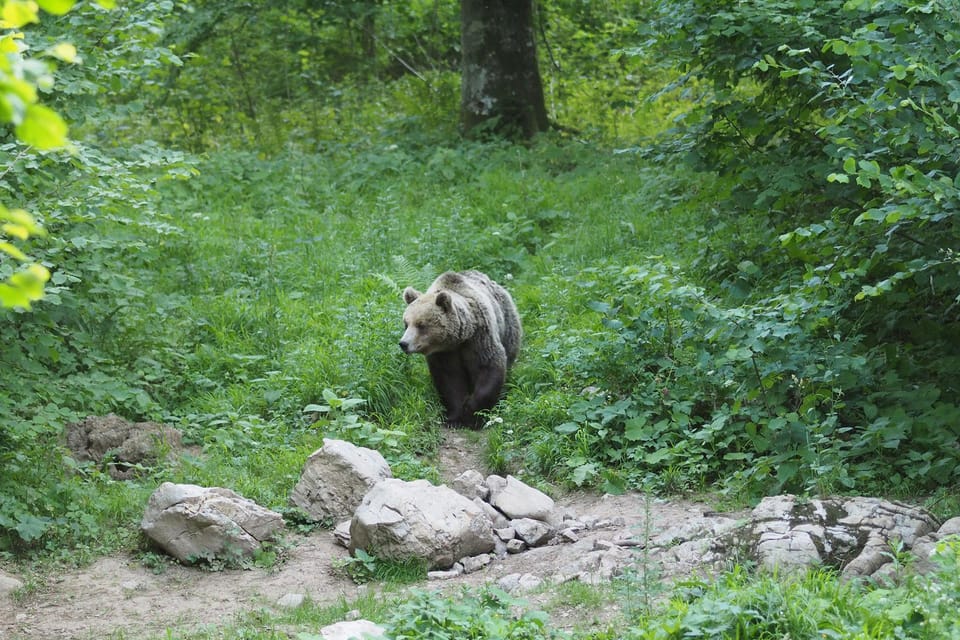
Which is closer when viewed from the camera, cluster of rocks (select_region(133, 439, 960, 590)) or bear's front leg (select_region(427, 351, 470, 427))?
cluster of rocks (select_region(133, 439, 960, 590))

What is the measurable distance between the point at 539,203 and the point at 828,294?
6417mm

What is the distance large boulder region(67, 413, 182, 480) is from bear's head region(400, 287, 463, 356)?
74.9 inches

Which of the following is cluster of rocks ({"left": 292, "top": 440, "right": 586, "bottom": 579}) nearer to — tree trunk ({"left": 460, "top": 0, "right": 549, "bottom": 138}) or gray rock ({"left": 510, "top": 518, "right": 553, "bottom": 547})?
gray rock ({"left": 510, "top": 518, "right": 553, "bottom": 547})

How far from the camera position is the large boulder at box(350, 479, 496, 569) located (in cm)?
567

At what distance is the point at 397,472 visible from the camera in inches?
272

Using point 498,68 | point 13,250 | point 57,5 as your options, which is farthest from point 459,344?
point 498,68

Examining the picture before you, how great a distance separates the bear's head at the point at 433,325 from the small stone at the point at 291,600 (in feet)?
9.59

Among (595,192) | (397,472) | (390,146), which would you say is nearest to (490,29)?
(390,146)

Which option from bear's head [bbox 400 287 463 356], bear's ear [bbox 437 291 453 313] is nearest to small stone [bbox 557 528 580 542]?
bear's head [bbox 400 287 463 356]

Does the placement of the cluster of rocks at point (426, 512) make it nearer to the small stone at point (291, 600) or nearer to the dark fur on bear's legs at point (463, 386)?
the small stone at point (291, 600)

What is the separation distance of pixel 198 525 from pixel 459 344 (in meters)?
3.01

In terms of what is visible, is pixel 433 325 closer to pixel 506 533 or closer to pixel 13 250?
pixel 506 533

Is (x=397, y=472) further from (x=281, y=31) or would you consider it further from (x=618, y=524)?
(x=281, y=31)

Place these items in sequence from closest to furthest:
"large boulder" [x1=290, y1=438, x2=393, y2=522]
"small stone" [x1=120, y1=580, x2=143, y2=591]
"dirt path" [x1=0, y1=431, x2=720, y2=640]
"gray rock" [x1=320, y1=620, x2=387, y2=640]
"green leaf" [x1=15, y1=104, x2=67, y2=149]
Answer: "green leaf" [x1=15, y1=104, x2=67, y2=149], "gray rock" [x1=320, y1=620, x2=387, y2=640], "dirt path" [x1=0, y1=431, x2=720, y2=640], "small stone" [x1=120, y1=580, x2=143, y2=591], "large boulder" [x1=290, y1=438, x2=393, y2=522]
